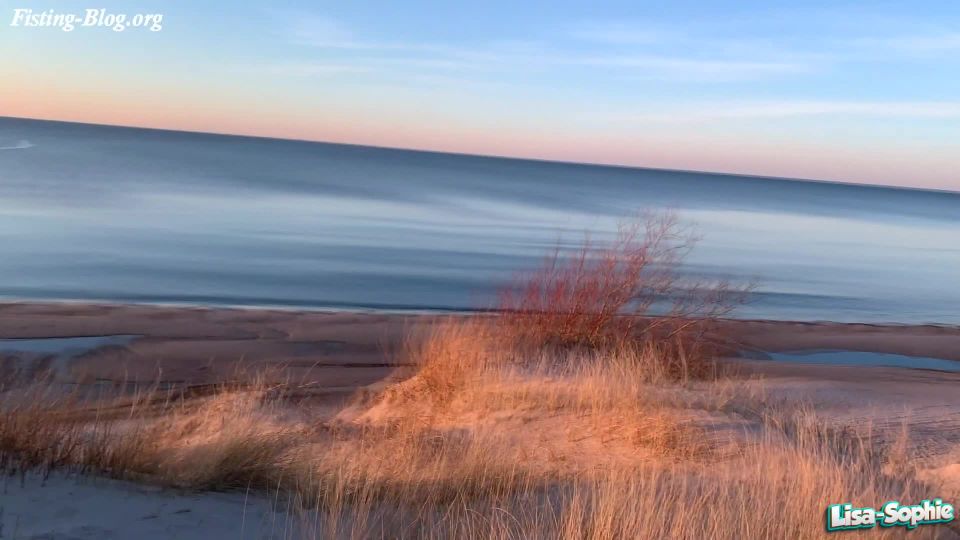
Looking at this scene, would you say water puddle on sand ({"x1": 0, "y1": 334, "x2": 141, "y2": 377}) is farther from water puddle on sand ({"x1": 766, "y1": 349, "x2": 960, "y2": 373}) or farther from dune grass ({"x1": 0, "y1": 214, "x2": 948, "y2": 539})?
water puddle on sand ({"x1": 766, "y1": 349, "x2": 960, "y2": 373})

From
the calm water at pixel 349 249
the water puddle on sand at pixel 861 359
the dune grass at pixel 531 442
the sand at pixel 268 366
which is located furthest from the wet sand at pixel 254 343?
the calm water at pixel 349 249

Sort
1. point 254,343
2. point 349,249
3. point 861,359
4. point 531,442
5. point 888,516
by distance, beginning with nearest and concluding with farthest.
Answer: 1. point 888,516
2. point 531,442
3. point 254,343
4. point 861,359
5. point 349,249

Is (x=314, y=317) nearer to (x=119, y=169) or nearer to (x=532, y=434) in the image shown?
(x=532, y=434)

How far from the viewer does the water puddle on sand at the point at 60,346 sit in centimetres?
1159

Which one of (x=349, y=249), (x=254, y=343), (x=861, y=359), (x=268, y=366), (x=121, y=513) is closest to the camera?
(x=121, y=513)

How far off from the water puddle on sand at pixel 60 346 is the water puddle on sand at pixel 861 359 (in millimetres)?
11227

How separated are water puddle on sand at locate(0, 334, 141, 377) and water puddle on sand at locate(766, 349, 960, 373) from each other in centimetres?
1123

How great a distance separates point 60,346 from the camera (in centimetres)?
1226

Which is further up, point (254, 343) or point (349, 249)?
point (349, 249)

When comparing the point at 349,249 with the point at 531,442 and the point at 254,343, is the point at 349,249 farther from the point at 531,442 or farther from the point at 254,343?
the point at 531,442

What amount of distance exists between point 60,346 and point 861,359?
13794mm

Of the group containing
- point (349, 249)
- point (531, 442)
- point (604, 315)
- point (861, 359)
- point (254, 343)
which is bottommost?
point (531, 442)

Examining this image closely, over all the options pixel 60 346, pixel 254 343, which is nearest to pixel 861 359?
pixel 254 343

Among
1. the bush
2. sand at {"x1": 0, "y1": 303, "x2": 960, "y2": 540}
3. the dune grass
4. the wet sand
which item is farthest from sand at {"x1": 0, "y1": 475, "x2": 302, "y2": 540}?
the bush
